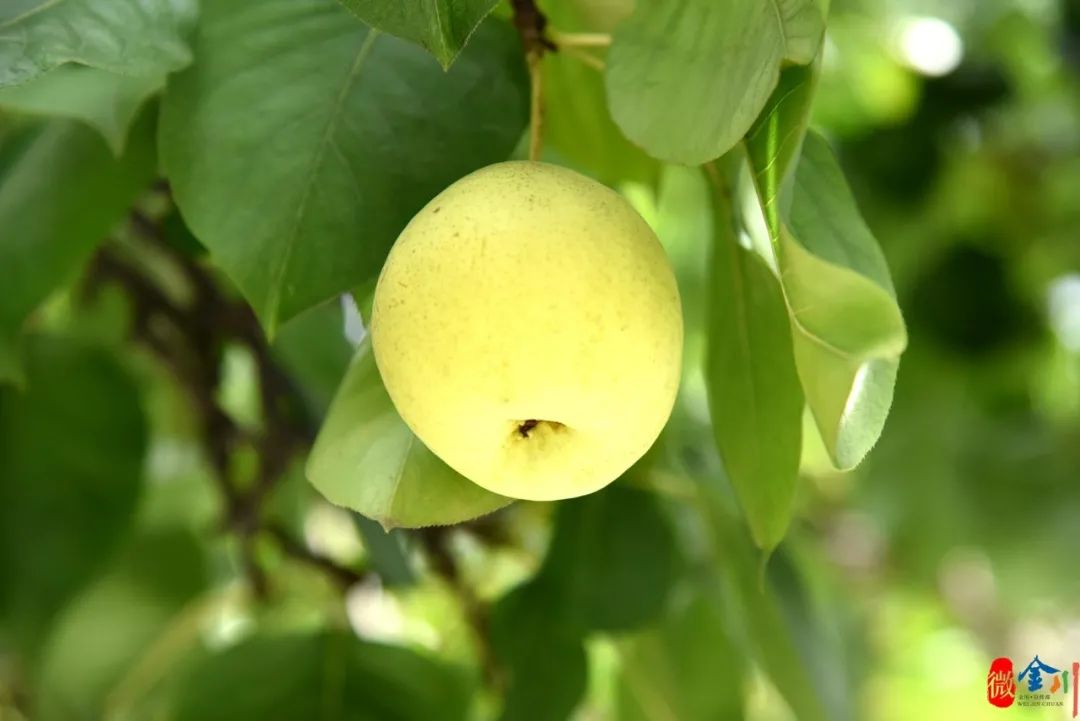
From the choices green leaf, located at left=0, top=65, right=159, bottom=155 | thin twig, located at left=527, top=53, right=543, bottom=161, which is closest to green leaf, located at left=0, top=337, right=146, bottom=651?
green leaf, located at left=0, top=65, right=159, bottom=155

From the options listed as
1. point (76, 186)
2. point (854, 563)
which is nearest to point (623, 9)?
point (76, 186)

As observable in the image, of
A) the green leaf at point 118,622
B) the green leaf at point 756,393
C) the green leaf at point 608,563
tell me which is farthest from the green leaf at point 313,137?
the green leaf at point 118,622

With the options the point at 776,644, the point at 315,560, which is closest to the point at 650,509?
the point at 776,644

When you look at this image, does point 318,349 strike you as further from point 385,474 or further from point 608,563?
point 385,474

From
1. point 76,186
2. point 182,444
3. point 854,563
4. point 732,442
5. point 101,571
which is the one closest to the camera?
point 732,442

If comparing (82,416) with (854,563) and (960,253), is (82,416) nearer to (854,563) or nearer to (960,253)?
(960,253)

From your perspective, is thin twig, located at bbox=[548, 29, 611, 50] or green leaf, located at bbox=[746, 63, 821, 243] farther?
thin twig, located at bbox=[548, 29, 611, 50]

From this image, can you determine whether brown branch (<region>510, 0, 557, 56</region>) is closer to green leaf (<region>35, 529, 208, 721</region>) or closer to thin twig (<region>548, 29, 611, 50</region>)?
thin twig (<region>548, 29, 611, 50</region>)
